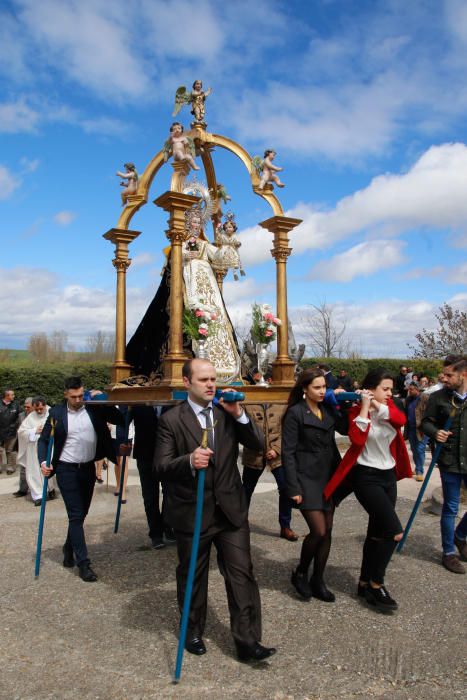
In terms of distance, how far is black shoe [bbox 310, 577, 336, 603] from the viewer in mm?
4984

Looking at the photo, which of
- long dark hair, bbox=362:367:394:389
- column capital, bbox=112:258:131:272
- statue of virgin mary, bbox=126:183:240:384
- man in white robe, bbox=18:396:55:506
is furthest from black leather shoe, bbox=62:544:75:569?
column capital, bbox=112:258:131:272

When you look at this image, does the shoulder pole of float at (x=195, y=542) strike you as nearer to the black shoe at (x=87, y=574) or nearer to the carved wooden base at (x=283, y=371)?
the black shoe at (x=87, y=574)

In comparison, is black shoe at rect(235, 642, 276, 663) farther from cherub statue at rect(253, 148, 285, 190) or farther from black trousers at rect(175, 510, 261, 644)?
cherub statue at rect(253, 148, 285, 190)

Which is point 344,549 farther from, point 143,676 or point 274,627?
point 143,676

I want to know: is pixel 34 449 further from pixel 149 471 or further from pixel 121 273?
pixel 149 471

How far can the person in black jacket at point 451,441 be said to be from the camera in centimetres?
589

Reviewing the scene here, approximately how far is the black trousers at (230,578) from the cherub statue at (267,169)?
606 centimetres

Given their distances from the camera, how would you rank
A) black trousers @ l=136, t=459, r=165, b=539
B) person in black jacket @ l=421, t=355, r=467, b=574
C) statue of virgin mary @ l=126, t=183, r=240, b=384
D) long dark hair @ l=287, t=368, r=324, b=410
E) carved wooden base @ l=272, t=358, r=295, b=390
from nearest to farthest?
long dark hair @ l=287, t=368, r=324, b=410, person in black jacket @ l=421, t=355, r=467, b=574, black trousers @ l=136, t=459, r=165, b=539, statue of virgin mary @ l=126, t=183, r=240, b=384, carved wooden base @ l=272, t=358, r=295, b=390

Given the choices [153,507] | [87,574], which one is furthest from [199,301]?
[87,574]

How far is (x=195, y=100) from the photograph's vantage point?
8.91 metres

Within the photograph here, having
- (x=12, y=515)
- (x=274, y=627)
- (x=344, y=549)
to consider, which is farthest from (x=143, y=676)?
(x=12, y=515)

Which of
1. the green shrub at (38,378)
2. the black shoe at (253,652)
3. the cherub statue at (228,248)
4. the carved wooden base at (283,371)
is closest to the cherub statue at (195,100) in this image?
the cherub statue at (228,248)

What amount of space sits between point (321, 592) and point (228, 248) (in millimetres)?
5610

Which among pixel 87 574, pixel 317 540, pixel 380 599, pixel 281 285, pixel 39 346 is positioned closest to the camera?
pixel 380 599
